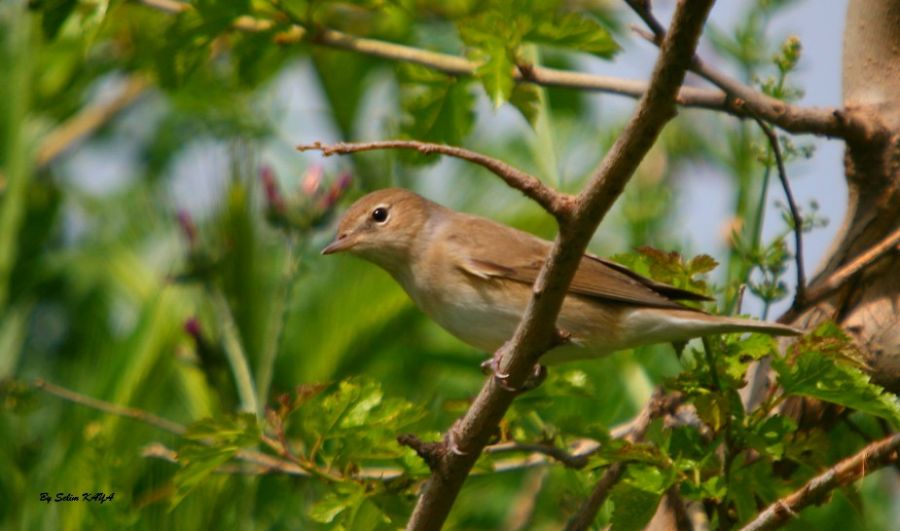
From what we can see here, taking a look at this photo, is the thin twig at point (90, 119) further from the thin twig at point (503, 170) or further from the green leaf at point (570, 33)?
the thin twig at point (503, 170)

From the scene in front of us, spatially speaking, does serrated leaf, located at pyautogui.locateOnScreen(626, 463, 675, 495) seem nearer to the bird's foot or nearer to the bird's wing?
the bird's foot

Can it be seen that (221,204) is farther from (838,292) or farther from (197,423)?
(838,292)

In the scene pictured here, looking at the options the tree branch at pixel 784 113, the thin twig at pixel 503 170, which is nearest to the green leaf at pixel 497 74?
the tree branch at pixel 784 113

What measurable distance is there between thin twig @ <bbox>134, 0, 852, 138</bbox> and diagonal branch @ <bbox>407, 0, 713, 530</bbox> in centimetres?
65

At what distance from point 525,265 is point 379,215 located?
1.97 ft

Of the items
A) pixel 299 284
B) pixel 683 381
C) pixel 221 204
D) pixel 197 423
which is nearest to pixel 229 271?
pixel 221 204

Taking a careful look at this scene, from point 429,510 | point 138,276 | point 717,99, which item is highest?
point 717,99

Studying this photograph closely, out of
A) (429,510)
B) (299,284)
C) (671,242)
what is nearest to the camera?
(429,510)

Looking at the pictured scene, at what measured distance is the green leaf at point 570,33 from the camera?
3.35 meters

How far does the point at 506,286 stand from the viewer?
381 centimetres

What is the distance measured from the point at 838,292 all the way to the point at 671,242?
0.92 meters

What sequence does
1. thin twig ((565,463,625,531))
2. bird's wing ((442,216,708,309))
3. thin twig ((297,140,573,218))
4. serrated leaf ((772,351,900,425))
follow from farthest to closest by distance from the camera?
bird's wing ((442,216,708,309)) → thin twig ((565,463,625,531)) → serrated leaf ((772,351,900,425)) → thin twig ((297,140,573,218))

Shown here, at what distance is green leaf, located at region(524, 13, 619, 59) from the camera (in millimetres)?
3354

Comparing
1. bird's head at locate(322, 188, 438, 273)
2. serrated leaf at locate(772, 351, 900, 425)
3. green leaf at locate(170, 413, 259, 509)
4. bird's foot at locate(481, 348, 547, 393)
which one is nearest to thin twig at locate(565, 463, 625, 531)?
bird's foot at locate(481, 348, 547, 393)
